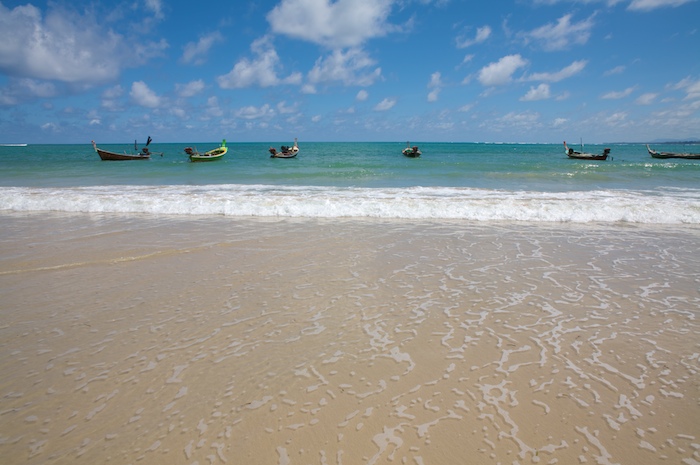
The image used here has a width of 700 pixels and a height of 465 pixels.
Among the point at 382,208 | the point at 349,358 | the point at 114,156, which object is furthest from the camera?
the point at 114,156

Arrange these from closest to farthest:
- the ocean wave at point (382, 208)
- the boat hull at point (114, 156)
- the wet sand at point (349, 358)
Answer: the wet sand at point (349, 358)
the ocean wave at point (382, 208)
the boat hull at point (114, 156)

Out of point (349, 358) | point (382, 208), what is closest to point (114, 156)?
point (382, 208)

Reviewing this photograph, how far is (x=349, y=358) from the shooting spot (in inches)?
141

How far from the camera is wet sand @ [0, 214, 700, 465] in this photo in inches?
101

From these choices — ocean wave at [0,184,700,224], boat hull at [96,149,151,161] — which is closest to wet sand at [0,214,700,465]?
ocean wave at [0,184,700,224]

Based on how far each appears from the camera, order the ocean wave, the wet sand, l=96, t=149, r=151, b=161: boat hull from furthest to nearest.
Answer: l=96, t=149, r=151, b=161: boat hull
the ocean wave
the wet sand

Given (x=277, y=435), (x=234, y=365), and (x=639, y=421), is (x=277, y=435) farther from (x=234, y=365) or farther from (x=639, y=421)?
(x=639, y=421)

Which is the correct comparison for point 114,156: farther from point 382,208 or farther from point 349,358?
point 349,358

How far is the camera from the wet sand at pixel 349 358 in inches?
101

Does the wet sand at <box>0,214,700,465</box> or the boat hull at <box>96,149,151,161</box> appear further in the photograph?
the boat hull at <box>96,149,151,161</box>

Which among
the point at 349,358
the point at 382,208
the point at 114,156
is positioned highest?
the point at 114,156

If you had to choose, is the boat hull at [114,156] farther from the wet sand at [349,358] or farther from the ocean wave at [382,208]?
the wet sand at [349,358]

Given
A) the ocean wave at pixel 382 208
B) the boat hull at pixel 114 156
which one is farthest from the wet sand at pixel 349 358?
the boat hull at pixel 114 156

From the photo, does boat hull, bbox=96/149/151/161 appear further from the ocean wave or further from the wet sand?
the wet sand
